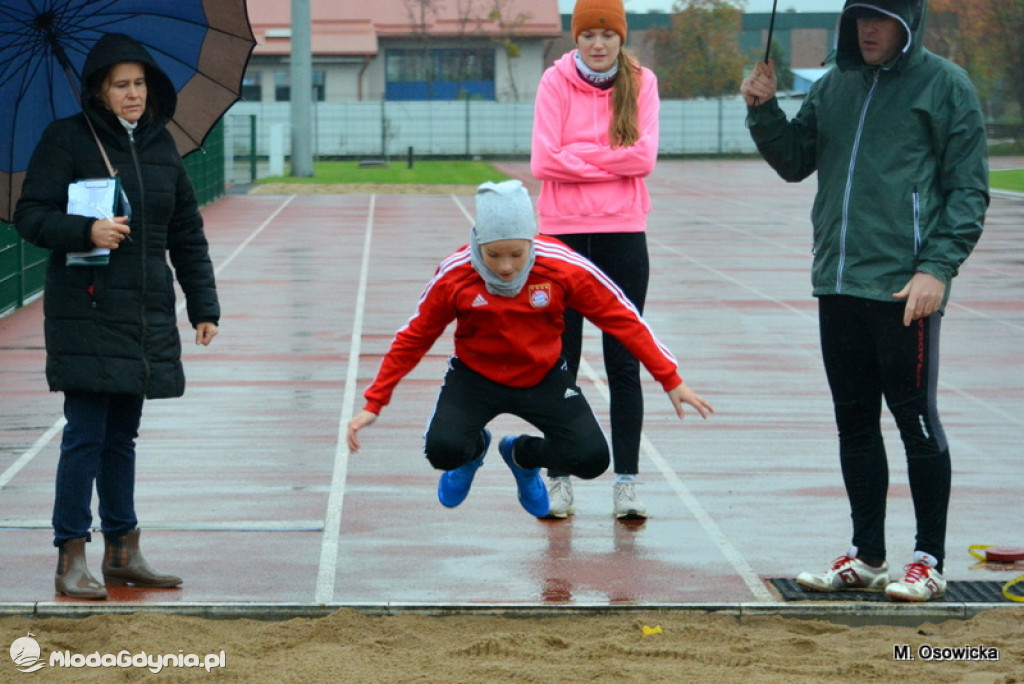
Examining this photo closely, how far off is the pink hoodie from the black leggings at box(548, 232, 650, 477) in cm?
7

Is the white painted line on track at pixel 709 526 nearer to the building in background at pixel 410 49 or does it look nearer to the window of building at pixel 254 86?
the building in background at pixel 410 49

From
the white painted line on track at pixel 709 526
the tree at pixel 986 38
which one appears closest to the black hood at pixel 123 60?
the white painted line on track at pixel 709 526

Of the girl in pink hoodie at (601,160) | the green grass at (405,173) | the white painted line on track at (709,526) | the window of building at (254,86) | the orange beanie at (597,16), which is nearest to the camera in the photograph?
the white painted line on track at (709,526)

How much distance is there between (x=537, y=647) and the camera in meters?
5.27

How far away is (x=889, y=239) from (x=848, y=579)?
4.07 feet

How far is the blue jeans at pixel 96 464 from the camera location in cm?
588

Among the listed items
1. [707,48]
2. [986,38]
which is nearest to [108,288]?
[986,38]

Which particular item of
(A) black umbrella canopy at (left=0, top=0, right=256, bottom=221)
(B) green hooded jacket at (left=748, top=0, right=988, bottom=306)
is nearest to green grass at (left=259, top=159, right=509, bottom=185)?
(A) black umbrella canopy at (left=0, top=0, right=256, bottom=221)

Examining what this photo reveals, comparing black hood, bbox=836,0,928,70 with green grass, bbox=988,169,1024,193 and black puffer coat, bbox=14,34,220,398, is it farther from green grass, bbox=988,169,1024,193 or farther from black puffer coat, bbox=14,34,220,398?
green grass, bbox=988,169,1024,193

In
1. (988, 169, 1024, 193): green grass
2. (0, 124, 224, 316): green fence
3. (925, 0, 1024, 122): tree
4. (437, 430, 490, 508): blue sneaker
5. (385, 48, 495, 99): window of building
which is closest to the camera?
(437, 430, 490, 508): blue sneaker

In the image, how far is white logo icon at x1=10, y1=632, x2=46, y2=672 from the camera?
5066 mm

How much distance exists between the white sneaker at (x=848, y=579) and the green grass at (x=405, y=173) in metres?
33.4

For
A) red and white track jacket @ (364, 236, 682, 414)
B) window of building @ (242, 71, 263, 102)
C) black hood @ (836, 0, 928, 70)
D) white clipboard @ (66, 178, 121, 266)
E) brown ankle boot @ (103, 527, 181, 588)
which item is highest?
black hood @ (836, 0, 928, 70)

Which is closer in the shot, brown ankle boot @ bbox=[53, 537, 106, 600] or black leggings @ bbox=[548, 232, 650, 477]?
brown ankle boot @ bbox=[53, 537, 106, 600]
